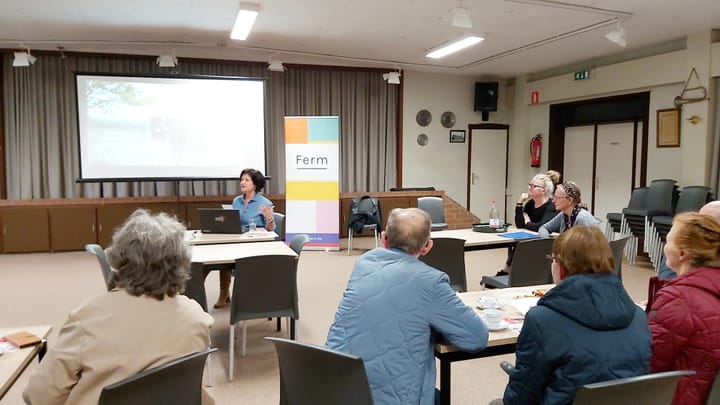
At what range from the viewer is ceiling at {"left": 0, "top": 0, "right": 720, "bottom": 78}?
520 cm

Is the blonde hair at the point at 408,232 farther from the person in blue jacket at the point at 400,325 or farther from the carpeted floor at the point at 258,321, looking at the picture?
the carpeted floor at the point at 258,321

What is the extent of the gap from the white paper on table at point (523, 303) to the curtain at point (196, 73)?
583 centimetres

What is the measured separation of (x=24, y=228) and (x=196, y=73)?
312cm

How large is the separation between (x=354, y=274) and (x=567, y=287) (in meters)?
0.72

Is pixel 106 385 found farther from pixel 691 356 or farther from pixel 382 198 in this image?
pixel 382 198

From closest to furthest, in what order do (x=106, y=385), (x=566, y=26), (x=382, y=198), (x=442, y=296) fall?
(x=106, y=385) < (x=442, y=296) < (x=566, y=26) < (x=382, y=198)

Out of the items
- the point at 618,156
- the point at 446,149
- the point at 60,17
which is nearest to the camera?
the point at 60,17

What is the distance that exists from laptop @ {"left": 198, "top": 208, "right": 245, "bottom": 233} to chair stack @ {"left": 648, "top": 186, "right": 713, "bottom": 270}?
4626 millimetres

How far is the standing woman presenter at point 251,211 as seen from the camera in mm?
4727

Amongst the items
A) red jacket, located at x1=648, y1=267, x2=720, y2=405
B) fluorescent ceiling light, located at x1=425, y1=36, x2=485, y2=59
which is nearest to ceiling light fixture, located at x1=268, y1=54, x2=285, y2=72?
fluorescent ceiling light, located at x1=425, y1=36, x2=485, y2=59

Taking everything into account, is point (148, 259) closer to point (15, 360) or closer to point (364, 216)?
point (15, 360)

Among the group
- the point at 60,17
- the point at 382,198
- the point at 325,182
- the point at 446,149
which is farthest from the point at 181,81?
the point at 446,149

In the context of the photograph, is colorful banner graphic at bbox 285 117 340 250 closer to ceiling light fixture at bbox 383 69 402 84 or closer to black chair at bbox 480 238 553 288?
ceiling light fixture at bbox 383 69 402 84

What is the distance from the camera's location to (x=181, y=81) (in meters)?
6.92
